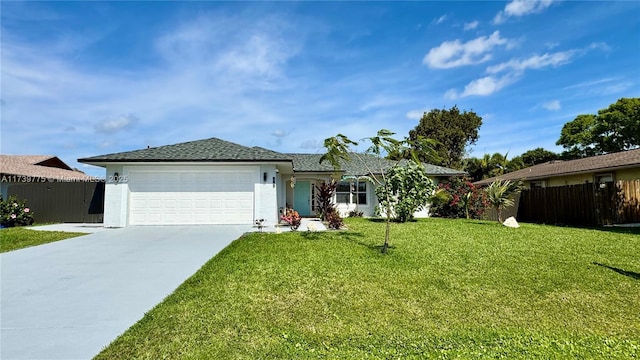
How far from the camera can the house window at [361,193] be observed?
20.7 meters

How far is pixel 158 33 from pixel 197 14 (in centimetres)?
192

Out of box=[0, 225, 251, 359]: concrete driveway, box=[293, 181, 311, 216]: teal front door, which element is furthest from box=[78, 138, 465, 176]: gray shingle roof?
box=[293, 181, 311, 216]: teal front door

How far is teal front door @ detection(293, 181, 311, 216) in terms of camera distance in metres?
20.7

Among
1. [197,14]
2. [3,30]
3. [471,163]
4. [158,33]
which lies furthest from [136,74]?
[471,163]

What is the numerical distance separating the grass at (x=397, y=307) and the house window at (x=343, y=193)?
1250 cm

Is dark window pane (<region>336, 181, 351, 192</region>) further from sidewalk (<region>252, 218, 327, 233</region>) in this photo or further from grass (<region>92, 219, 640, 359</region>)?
grass (<region>92, 219, 640, 359</region>)

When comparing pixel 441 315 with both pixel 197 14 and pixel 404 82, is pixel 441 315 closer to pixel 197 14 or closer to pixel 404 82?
pixel 197 14

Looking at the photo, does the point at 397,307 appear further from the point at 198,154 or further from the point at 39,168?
the point at 39,168

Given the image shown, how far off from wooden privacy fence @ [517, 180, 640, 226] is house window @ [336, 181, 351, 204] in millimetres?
10269

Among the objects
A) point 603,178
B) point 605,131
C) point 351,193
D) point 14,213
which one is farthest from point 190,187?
point 605,131

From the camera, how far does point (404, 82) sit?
1603cm

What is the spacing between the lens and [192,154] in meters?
14.3

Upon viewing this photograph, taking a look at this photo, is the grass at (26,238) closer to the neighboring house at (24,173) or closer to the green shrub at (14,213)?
the green shrub at (14,213)

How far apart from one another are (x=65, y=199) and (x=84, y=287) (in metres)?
13.1
